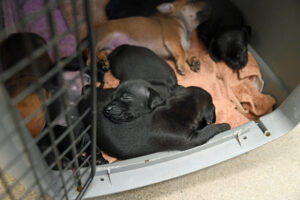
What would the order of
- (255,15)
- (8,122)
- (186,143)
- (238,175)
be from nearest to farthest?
(8,122), (186,143), (238,175), (255,15)

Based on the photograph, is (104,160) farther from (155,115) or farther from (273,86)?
(273,86)

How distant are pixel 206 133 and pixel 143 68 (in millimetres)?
465

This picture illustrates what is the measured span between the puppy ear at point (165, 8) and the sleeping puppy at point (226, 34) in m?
0.23

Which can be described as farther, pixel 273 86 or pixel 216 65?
pixel 216 65

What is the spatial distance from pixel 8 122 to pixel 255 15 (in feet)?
4.93

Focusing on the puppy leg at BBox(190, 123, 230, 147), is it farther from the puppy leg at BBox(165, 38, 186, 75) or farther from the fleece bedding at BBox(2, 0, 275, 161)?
the puppy leg at BBox(165, 38, 186, 75)

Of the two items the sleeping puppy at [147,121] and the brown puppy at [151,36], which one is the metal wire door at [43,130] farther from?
the brown puppy at [151,36]

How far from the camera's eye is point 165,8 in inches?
75.2

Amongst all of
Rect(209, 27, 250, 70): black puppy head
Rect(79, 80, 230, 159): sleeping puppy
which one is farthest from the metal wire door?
Rect(209, 27, 250, 70): black puppy head

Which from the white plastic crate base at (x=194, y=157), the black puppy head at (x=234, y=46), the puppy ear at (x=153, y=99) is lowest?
the white plastic crate base at (x=194, y=157)

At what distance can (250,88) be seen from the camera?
65.8 inches

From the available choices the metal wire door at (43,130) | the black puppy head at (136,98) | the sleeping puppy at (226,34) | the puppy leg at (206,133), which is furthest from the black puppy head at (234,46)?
the metal wire door at (43,130)

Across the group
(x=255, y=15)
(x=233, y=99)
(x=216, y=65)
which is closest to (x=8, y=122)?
(x=233, y=99)

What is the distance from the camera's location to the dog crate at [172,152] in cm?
81
